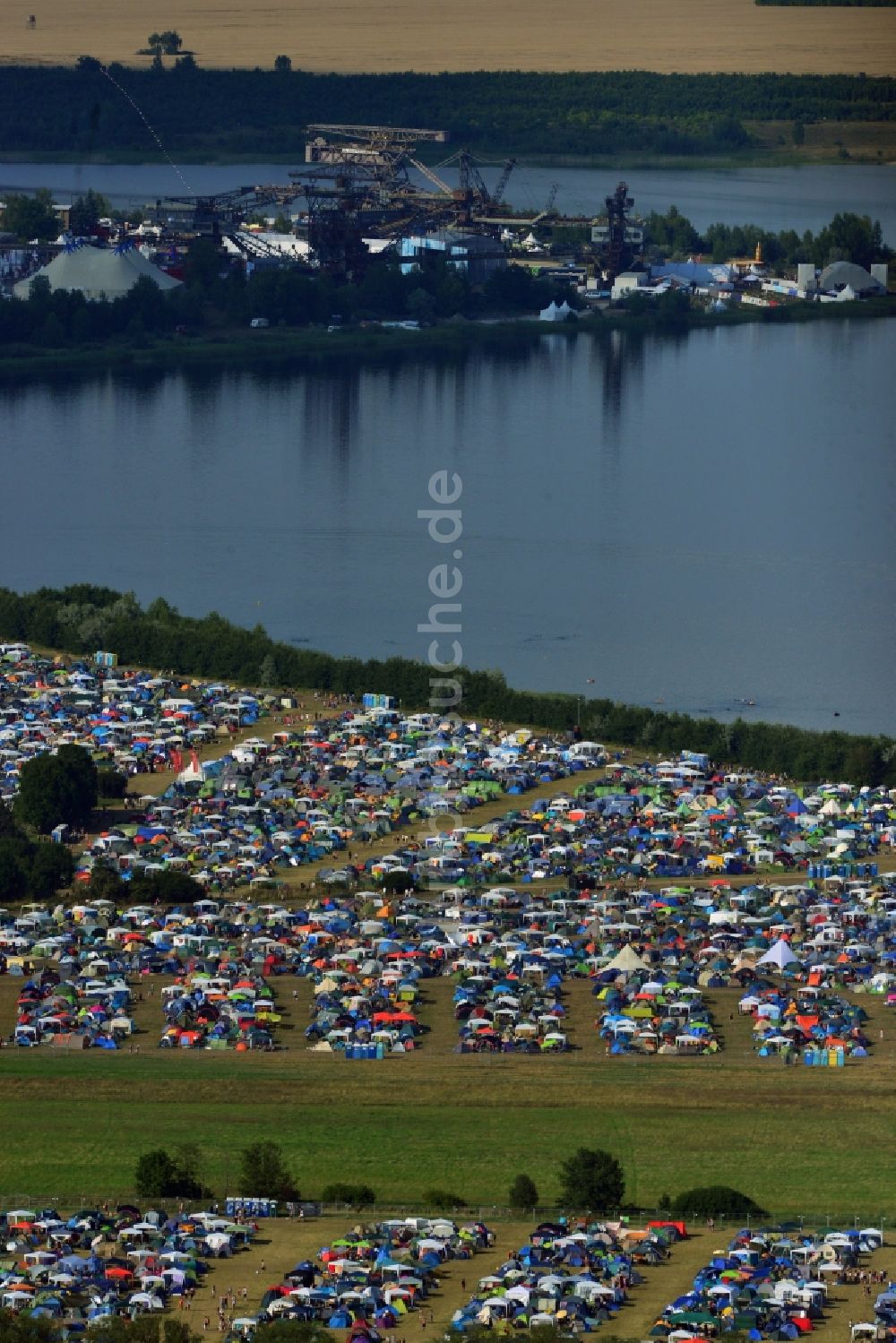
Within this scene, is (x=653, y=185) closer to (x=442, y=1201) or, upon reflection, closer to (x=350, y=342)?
(x=350, y=342)

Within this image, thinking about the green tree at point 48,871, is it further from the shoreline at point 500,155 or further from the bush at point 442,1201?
the shoreline at point 500,155

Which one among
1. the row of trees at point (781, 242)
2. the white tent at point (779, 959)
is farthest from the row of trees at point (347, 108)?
the white tent at point (779, 959)

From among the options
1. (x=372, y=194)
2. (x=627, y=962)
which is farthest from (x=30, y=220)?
(x=627, y=962)

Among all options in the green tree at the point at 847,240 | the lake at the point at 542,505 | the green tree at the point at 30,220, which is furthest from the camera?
the green tree at the point at 30,220

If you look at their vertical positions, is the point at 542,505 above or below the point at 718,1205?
above

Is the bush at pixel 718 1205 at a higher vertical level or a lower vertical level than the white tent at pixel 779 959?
lower

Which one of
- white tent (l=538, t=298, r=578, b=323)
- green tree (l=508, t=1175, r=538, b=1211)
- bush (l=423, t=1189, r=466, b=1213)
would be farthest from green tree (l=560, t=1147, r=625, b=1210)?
white tent (l=538, t=298, r=578, b=323)

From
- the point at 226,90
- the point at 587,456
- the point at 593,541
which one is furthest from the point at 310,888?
the point at 226,90
